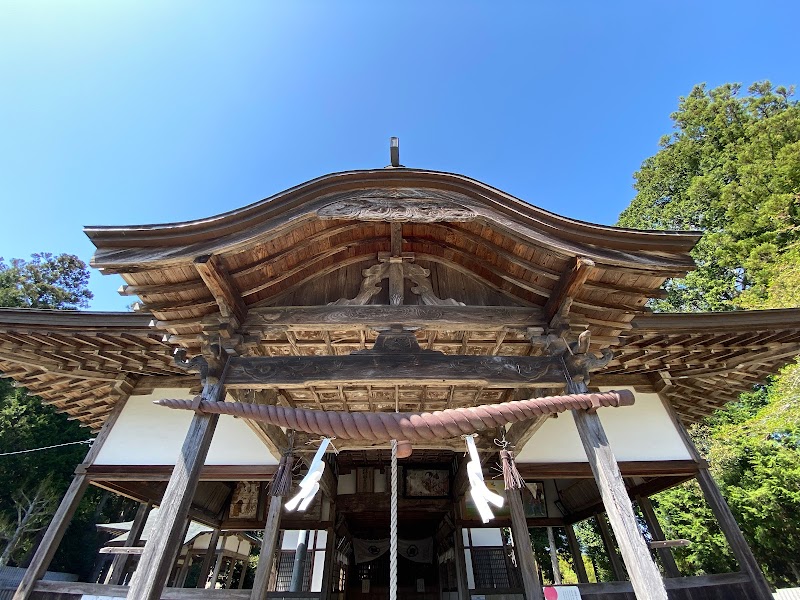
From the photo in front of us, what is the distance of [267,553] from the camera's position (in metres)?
5.96

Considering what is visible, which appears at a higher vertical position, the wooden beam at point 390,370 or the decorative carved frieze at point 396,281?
the decorative carved frieze at point 396,281

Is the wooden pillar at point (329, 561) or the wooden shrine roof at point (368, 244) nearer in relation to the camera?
the wooden shrine roof at point (368, 244)

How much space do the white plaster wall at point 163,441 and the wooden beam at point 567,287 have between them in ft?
17.9

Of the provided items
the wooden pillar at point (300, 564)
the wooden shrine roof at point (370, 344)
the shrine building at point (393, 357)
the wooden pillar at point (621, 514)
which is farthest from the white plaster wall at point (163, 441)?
the wooden pillar at point (621, 514)

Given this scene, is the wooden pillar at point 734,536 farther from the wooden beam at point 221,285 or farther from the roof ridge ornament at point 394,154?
the wooden beam at point 221,285

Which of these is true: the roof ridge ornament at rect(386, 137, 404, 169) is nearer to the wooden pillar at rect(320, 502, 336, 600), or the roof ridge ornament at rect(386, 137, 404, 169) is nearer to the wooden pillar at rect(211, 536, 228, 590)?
the wooden pillar at rect(320, 502, 336, 600)

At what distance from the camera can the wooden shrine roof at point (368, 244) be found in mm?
4141

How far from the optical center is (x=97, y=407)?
836 centimetres

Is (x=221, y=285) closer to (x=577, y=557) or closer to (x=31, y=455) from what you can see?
(x=577, y=557)

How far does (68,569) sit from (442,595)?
2338cm

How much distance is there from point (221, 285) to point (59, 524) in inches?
214

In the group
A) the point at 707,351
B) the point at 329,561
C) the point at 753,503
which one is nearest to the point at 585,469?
the point at 707,351

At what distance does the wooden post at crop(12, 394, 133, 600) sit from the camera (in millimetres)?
5738

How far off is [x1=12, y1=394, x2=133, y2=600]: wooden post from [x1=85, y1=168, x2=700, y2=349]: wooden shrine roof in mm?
4157
